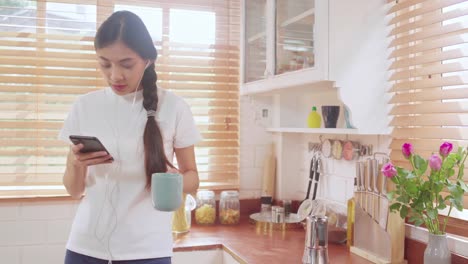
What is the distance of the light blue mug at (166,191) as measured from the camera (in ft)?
3.90

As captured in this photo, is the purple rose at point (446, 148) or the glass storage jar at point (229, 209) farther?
the glass storage jar at point (229, 209)

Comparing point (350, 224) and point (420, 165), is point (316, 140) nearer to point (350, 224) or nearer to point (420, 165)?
point (350, 224)

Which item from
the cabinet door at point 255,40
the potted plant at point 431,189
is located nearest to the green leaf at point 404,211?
the potted plant at point 431,189

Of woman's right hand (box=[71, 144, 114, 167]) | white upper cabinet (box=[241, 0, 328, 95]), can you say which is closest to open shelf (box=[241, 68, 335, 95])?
white upper cabinet (box=[241, 0, 328, 95])

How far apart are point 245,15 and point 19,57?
3.90 ft

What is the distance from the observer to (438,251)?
141 cm

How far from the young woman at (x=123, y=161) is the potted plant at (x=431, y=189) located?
0.70 meters

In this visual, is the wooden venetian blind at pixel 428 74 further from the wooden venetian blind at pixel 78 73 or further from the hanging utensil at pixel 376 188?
the wooden venetian blind at pixel 78 73

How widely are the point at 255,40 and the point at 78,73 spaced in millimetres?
931

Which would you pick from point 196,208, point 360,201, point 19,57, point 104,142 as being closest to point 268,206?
point 196,208

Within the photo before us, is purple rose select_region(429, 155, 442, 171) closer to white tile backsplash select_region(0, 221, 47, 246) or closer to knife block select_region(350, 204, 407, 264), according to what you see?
knife block select_region(350, 204, 407, 264)

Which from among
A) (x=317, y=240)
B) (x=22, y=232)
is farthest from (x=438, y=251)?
(x=22, y=232)

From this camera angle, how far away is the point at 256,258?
1.81 meters

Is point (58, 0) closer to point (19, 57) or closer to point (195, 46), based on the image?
point (19, 57)
